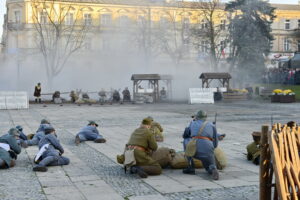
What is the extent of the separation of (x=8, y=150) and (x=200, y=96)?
2464cm

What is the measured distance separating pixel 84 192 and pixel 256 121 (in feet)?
44.0

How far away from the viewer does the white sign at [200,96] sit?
111 feet

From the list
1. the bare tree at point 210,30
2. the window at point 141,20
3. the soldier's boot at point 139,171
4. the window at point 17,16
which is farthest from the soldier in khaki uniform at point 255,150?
the window at point 17,16

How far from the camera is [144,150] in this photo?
9000 mm

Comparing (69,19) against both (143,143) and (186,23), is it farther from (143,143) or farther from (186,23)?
(143,143)

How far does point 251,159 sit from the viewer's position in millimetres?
10602

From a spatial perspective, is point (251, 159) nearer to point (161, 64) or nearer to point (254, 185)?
point (254, 185)

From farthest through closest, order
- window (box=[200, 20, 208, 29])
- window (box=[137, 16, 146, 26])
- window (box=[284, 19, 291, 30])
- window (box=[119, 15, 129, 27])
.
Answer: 1. window (box=[284, 19, 291, 30])
2. window (box=[200, 20, 208, 29])
3. window (box=[119, 15, 129, 27])
4. window (box=[137, 16, 146, 26])

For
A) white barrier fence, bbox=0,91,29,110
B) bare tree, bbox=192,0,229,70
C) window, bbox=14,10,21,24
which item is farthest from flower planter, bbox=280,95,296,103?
window, bbox=14,10,21,24

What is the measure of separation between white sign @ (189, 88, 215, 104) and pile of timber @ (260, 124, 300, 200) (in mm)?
27669

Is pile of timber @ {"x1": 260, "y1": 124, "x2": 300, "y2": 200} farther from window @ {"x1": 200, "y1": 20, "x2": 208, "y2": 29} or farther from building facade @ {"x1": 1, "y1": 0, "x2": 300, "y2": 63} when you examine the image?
window @ {"x1": 200, "y1": 20, "x2": 208, "y2": 29}

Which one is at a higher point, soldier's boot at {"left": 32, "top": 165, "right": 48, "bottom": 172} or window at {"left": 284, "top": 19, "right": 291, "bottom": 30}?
window at {"left": 284, "top": 19, "right": 291, "bottom": 30}

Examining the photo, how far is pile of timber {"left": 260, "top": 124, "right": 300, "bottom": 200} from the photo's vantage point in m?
5.45

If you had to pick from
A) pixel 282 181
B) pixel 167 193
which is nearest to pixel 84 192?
pixel 167 193
